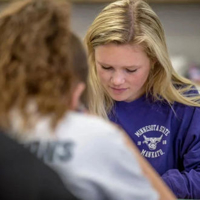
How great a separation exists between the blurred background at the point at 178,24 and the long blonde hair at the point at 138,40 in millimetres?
874

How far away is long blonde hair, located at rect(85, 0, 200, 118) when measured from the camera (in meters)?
1.15

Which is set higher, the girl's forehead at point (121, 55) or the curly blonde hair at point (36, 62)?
the curly blonde hair at point (36, 62)

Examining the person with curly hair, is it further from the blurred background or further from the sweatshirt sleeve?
the blurred background

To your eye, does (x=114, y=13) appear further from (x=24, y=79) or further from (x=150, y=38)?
(x=24, y=79)

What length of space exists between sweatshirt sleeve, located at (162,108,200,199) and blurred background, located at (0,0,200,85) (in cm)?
90

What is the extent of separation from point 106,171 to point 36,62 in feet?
0.63

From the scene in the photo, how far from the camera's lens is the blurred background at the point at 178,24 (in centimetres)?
213

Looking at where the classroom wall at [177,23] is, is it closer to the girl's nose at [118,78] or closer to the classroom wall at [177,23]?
the classroom wall at [177,23]

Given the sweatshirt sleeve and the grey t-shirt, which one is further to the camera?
the sweatshirt sleeve

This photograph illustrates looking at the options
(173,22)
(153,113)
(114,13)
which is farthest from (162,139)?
(173,22)

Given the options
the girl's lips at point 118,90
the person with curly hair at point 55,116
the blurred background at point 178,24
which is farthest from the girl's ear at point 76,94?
the blurred background at point 178,24

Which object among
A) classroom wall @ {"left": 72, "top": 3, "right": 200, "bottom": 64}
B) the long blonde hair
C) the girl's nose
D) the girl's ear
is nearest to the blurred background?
classroom wall @ {"left": 72, "top": 3, "right": 200, "bottom": 64}

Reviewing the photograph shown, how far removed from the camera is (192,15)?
215 centimetres

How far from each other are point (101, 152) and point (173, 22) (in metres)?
1.69
